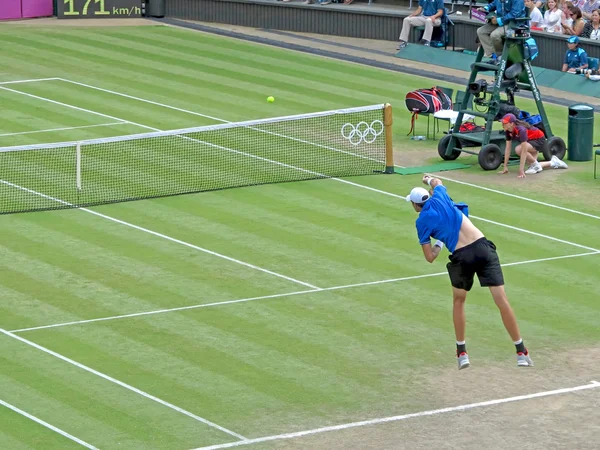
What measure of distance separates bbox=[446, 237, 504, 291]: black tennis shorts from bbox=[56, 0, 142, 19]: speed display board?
92.1 feet

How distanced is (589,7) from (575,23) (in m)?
1.54

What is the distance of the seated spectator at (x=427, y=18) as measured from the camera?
116 feet

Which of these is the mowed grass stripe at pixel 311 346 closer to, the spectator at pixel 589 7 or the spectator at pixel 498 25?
the spectator at pixel 498 25

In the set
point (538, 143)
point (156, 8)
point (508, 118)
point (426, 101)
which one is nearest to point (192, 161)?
point (426, 101)

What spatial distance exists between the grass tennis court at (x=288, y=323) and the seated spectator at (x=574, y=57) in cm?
676

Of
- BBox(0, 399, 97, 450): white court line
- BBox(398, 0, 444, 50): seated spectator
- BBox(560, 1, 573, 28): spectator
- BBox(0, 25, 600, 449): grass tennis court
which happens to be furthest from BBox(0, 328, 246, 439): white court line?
BBox(398, 0, 444, 50): seated spectator

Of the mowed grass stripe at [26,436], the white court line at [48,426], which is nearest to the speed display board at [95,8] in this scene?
the white court line at [48,426]

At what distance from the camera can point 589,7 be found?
111ft

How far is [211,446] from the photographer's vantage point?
12898 millimetres

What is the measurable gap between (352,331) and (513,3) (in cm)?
1034

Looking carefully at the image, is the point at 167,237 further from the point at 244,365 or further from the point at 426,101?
the point at 426,101

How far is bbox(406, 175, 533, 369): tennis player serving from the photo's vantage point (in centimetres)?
1455

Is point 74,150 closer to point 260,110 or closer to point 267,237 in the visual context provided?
point 260,110

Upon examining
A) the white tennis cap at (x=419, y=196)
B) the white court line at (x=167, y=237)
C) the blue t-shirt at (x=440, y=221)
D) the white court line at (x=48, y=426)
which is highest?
the white tennis cap at (x=419, y=196)
